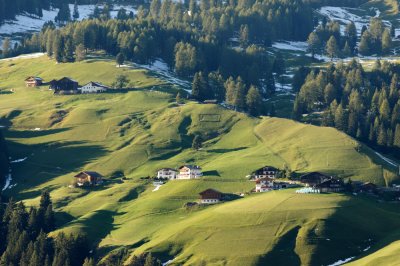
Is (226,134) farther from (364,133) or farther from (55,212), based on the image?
(55,212)

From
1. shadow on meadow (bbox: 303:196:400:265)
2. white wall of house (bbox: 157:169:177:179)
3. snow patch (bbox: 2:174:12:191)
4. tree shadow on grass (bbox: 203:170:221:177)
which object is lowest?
snow patch (bbox: 2:174:12:191)

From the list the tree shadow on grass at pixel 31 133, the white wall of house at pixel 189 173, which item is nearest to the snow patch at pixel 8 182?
the tree shadow on grass at pixel 31 133

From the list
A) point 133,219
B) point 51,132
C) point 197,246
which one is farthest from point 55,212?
point 51,132

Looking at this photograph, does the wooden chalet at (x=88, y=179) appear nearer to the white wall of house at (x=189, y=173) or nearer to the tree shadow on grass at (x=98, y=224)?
the tree shadow on grass at (x=98, y=224)

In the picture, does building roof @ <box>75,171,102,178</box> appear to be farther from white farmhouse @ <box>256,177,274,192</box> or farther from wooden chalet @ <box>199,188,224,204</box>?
white farmhouse @ <box>256,177,274,192</box>

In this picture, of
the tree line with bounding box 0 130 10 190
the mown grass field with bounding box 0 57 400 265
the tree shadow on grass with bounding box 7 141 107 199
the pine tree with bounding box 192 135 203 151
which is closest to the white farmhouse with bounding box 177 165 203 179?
the mown grass field with bounding box 0 57 400 265

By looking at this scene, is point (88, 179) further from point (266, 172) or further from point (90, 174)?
point (266, 172)
